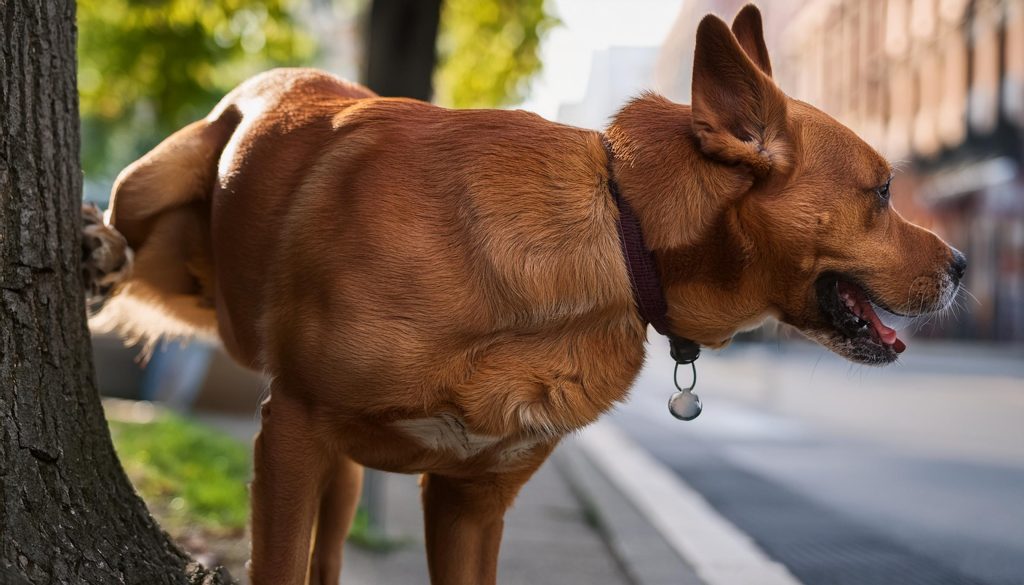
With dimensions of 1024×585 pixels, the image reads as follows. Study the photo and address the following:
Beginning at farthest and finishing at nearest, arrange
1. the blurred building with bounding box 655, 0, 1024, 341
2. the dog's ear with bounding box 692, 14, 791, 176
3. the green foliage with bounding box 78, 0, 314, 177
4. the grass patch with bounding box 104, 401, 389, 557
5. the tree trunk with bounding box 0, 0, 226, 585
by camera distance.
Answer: the blurred building with bounding box 655, 0, 1024, 341, the green foliage with bounding box 78, 0, 314, 177, the grass patch with bounding box 104, 401, 389, 557, the dog's ear with bounding box 692, 14, 791, 176, the tree trunk with bounding box 0, 0, 226, 585

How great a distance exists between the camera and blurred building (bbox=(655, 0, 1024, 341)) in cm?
3341

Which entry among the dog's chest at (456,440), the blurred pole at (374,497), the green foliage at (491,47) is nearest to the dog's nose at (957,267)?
the dog's chest at (456,440)

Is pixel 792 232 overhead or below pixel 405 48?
overhead

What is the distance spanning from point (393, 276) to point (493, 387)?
376 mm

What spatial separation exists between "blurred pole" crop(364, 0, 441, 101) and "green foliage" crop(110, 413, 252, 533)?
8.36 ft

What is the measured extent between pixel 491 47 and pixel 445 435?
7.60m

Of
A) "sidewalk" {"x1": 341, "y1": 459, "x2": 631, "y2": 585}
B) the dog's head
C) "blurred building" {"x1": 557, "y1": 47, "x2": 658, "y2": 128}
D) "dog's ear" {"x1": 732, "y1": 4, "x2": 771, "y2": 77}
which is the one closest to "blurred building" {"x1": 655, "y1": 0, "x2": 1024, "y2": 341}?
"sidewalk" {"x1": 341, "y1": 459, "x2": 631, "y2": 585}

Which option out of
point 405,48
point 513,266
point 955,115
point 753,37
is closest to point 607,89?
point 753,37

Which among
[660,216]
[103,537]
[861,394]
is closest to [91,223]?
[103,537]

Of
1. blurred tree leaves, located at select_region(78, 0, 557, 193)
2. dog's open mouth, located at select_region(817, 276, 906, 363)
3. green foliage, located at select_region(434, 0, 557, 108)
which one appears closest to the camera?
dog's open mouth, located at select_region(817, 276, 906, 363)

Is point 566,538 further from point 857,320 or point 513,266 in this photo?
point 513,266

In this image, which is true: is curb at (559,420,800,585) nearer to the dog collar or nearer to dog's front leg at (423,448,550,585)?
dog's front leg at (423,448,550,585)

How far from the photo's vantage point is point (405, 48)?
277 inches

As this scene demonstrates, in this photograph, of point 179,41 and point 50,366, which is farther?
point 179,41
